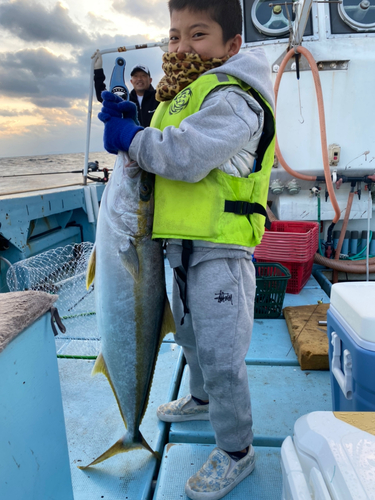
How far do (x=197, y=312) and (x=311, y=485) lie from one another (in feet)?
2.91

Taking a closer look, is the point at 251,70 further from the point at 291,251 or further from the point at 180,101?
the point at 291,251

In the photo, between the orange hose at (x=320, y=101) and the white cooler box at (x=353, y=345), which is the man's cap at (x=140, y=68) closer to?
the orange hose at (x=320, y=101)

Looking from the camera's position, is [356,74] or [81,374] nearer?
[81,374]

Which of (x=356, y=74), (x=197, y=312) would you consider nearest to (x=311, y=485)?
(x=197, y=312)

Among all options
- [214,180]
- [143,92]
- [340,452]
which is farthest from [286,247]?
[340,452]

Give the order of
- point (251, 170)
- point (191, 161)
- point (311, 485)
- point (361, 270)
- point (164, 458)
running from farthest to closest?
point (361, 270)
point (164, 458)
point (251, 170)
point (191, 161)
point (311, 485)

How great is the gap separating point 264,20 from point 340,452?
231 inches

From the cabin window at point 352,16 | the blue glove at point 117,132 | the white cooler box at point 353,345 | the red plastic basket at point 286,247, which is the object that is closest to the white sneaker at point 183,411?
the white cooler box at point 353,345

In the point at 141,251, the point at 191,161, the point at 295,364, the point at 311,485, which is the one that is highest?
the point at 191,161

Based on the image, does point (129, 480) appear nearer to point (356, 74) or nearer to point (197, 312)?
point (197, 312)

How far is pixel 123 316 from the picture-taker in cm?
160

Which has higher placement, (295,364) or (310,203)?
(310,203)

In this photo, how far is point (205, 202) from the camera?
1510mm

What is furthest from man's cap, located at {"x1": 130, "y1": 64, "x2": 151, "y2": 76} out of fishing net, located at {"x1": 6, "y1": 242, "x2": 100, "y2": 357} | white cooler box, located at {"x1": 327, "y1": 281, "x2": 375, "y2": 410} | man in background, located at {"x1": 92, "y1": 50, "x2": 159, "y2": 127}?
white cooler box, located at {"x1": 327, "y1": 281, "x2": 375, "y2": 410}
